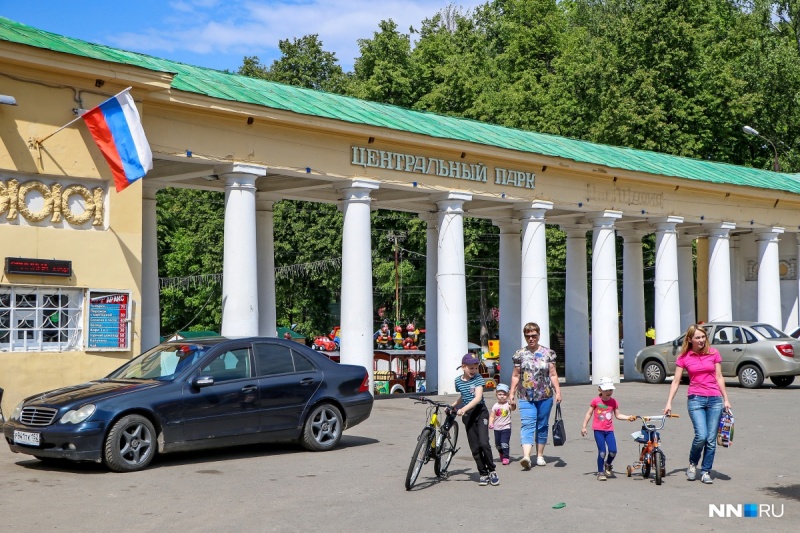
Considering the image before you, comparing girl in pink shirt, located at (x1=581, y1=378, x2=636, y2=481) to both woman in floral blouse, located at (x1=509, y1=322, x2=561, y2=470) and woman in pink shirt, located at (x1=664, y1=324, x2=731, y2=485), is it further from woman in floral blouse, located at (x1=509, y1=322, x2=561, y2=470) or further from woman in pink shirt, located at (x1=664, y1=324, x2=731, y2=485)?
woman in floral blouse, located at (x1=509, y1=322, x2=561, y2=470)

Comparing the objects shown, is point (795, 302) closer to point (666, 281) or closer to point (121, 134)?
point (666, 281)

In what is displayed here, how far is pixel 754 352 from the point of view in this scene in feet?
86.4

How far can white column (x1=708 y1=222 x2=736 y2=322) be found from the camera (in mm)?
32531

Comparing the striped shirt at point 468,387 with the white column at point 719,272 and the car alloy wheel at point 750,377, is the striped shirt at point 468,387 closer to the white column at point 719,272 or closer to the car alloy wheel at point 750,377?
the car alloy wheel at point 750,377

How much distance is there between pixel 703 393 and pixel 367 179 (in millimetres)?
12234

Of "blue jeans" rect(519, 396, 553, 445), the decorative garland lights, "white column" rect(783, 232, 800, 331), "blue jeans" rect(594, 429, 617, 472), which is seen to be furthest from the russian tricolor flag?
the decorative garland lights

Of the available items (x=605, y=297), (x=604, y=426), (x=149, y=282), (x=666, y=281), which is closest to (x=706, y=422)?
(x=604, y=426)

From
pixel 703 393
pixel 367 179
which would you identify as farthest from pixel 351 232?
pixel 703 393

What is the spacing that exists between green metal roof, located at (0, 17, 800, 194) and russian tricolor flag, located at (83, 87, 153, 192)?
0.77 m

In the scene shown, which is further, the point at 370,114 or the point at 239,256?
the point at 370,114

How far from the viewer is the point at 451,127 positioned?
2552 cm

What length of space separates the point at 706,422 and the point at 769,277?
82.4 feet

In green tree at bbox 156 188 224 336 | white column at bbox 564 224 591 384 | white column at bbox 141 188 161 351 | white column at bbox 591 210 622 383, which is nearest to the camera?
white column at bbox 141 188 161 351

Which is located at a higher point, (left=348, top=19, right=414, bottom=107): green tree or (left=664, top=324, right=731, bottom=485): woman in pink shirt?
(left=348, top=19, right=414, bottom=107): green tree
